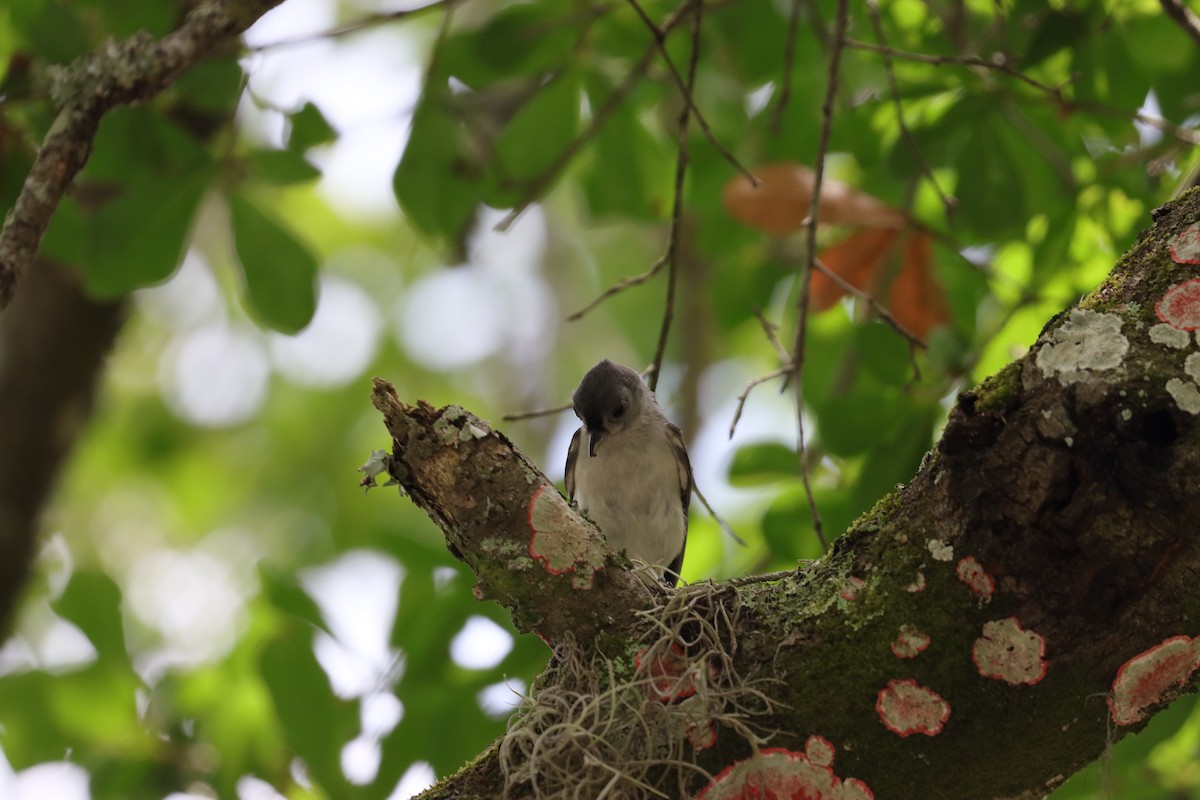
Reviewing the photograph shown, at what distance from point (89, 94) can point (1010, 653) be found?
6.92 ft

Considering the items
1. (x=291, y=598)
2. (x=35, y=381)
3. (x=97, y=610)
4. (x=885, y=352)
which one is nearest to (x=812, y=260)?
(x=885, y=352)

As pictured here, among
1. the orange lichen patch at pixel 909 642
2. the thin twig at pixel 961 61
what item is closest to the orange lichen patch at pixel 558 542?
the orange lichen patch at pixel 909 642

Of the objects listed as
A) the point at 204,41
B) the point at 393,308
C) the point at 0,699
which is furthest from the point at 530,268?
the point at 204,41

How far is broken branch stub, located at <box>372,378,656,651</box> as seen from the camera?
2.09 metres

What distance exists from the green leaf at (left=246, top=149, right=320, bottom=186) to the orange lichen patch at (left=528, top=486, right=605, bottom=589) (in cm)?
171

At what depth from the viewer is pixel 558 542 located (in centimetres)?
212

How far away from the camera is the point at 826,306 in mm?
3590

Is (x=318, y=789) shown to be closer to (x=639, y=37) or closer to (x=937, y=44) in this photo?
(x=639, y=37)

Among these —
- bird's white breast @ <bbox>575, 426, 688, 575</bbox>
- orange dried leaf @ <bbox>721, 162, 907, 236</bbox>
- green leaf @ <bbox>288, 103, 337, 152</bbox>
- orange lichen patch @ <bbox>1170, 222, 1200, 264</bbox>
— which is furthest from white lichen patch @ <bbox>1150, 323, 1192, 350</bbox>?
bird's white breast @ <bbox>575, 426, 688, 575</bbox>

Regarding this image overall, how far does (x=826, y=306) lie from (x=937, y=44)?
0.99 meters

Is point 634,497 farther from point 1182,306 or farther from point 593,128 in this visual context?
point 1182,306

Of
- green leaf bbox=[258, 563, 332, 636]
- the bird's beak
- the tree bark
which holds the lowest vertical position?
the tree bark

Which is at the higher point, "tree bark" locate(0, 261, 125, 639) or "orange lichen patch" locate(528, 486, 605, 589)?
"orange lichen patch" locate(528, 486, 605, 589)

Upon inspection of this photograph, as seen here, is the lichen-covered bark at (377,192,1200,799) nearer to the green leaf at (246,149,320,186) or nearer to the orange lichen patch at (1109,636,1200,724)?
the orange lichen patch at (1109,636,1200,724)
